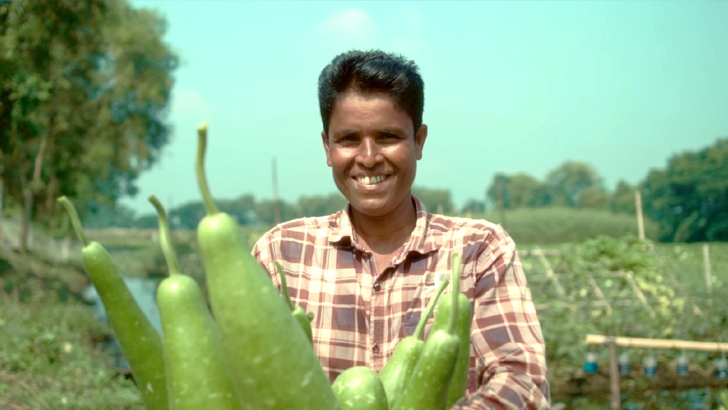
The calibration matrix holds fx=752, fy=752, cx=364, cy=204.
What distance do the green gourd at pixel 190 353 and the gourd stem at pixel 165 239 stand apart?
13mm

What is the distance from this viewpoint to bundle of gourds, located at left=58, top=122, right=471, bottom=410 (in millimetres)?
1036

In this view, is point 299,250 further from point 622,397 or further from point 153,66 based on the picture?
point 153,66

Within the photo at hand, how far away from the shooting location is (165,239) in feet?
3.84

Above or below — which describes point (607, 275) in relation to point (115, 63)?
below

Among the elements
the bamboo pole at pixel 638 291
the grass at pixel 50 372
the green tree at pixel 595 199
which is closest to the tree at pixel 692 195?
the green tree at pixel 595 199

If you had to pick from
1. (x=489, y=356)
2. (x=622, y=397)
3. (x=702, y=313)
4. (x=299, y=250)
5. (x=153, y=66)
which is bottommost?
(x=622, y=397)

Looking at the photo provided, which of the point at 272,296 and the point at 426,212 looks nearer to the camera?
the point at 272,296

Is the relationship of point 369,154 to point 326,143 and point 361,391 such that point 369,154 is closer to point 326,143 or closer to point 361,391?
point 326,143

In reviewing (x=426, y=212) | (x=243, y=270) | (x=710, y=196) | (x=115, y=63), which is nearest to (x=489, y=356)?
(x=426, y=212)

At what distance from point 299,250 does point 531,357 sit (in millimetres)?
925

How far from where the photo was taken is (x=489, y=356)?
5.70 feet

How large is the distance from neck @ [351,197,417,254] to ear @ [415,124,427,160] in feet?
0.55

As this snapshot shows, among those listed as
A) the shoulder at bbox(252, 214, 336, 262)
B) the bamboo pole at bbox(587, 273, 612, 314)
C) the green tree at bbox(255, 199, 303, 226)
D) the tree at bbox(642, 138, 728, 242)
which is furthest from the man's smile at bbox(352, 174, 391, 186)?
the tree at bbox(642, 138, 728, 242)

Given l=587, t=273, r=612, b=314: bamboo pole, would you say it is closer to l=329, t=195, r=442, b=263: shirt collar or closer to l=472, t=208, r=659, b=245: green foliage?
l=329, t=195, r=442, b=263: shirt collar
